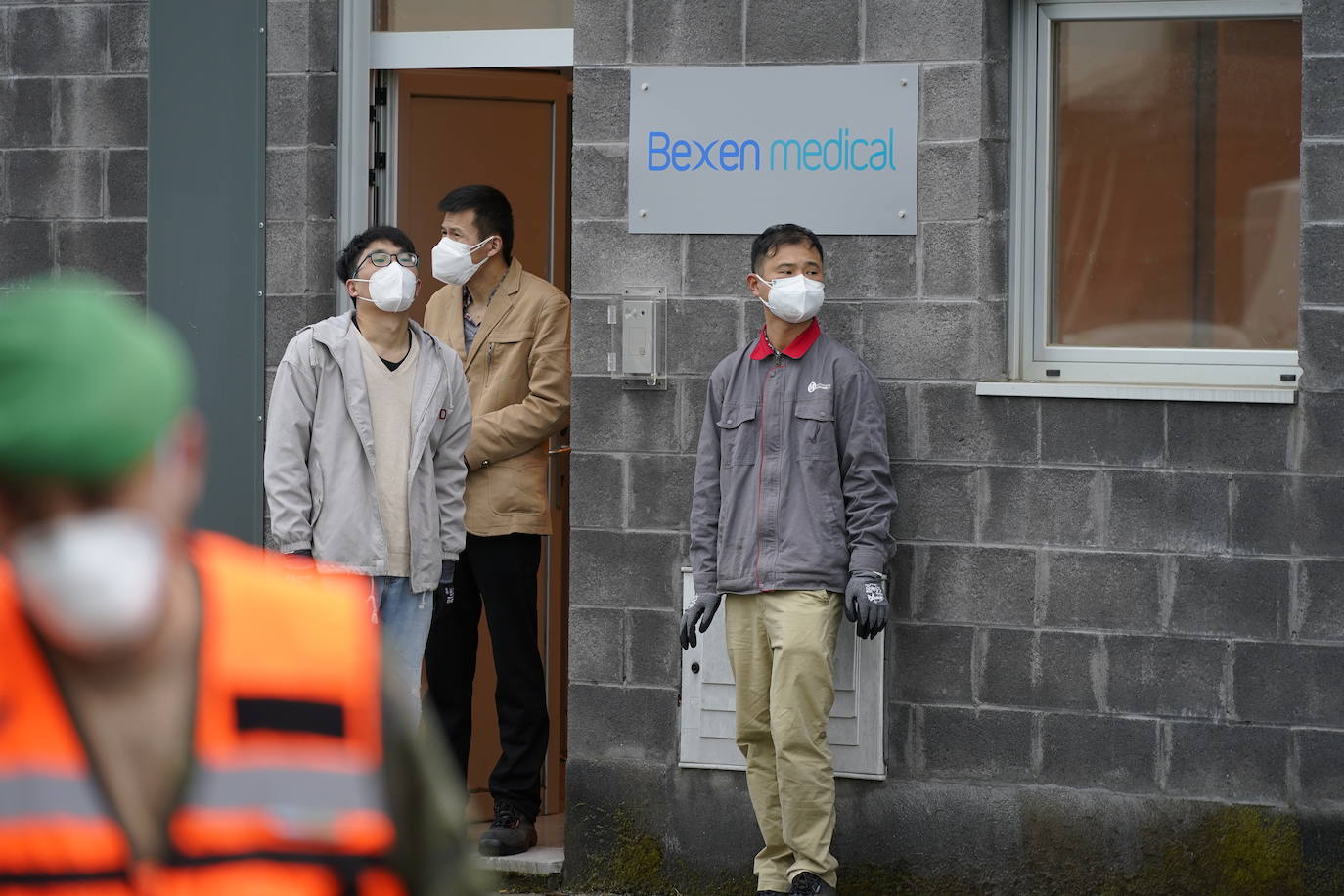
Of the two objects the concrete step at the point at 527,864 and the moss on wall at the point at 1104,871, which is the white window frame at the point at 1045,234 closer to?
the moss on wall at the point at 1104,871

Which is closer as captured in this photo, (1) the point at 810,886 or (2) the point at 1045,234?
(1) the point at 810,886

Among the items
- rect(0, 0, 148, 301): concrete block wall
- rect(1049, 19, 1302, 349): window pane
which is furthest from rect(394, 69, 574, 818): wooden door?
rect(1049, 19, 1302, 349): window pane

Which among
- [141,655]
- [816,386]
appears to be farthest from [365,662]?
[816,386]

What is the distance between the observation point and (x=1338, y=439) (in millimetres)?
4895

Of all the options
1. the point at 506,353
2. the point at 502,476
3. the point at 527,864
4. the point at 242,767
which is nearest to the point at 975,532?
the point at 502,476

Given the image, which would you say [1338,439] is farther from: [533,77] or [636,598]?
[533,77]

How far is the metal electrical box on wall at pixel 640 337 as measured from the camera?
17.6ft

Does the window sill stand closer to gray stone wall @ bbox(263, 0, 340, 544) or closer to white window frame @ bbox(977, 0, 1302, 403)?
white window frame @ bbox(977, 0, 1302, 403)

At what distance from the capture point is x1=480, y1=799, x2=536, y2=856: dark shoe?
5531mm

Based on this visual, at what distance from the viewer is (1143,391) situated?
16.5ft

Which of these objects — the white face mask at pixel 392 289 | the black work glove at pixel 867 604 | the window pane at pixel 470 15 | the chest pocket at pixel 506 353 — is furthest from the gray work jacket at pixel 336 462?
the window pane at pixel 470 15

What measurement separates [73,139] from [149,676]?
5399mm

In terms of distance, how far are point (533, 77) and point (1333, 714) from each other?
3.51 metres

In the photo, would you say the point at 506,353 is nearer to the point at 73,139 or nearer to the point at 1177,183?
the point at 73,139
